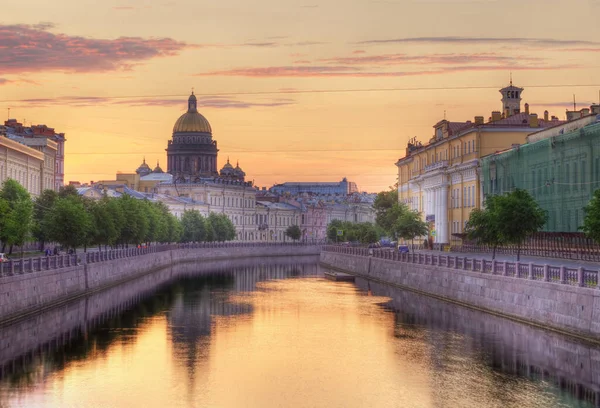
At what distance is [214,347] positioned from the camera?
3625cm

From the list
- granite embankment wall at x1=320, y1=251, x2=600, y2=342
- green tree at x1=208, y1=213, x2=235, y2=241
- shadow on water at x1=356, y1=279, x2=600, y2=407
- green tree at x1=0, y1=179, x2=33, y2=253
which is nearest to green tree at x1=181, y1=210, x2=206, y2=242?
green tree at x1=208, y1=213, x2=235, y2=241

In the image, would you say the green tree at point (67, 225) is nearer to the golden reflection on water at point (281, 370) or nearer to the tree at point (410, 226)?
the golden reflection on water at point (281, 370)

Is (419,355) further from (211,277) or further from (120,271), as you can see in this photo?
(211,277)

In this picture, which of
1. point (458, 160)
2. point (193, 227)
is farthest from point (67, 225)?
point (193, 227)

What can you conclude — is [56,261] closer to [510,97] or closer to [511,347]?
[511,347]

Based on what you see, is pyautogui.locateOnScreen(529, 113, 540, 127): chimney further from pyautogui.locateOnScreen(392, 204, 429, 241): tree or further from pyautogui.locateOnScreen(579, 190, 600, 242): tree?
pyautogui.locateOnScreen(579, 190, 600, 242): tree

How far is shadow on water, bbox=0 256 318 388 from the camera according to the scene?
32375 millimetres

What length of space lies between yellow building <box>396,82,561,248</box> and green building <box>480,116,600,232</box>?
29.5 feet

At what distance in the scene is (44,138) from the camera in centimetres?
11175

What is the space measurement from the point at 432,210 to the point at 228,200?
92201mm

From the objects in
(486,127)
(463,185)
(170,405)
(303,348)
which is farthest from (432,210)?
(170,405)

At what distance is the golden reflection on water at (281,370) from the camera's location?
2664cm

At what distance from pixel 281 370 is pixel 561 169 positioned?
36737 mm

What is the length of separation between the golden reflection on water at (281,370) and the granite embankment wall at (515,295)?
9.99 ft
